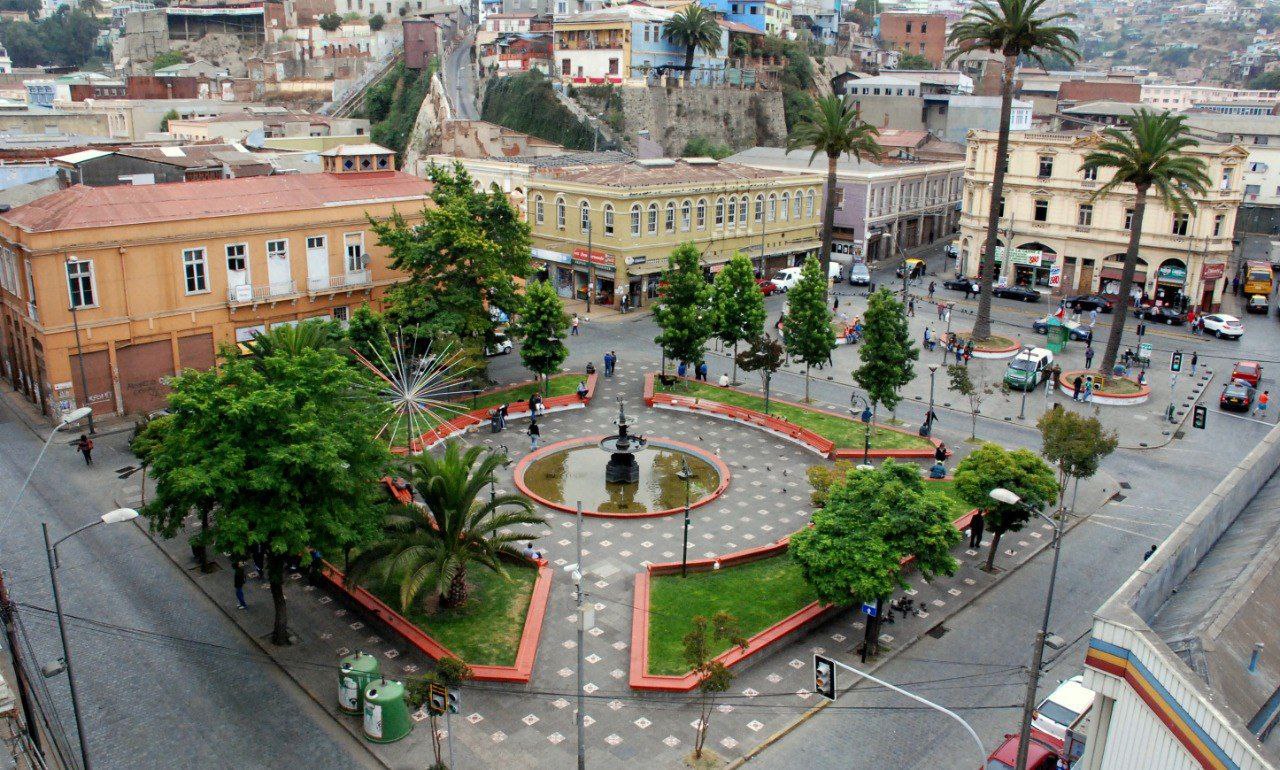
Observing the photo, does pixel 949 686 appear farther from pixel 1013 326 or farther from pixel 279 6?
pixel 279 6

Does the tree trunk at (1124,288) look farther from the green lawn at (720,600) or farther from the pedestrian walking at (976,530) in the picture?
the green lawn at (720,600)

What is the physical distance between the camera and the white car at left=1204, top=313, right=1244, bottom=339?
169ft

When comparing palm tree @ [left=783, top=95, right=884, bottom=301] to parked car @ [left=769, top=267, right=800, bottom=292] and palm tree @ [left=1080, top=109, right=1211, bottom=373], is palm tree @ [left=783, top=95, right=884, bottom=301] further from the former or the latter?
palm tree @ [left=1080, top=109, right=1211, bottom=373]

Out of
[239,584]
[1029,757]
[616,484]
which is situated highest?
[239,584]

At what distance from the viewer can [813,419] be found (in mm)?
38812

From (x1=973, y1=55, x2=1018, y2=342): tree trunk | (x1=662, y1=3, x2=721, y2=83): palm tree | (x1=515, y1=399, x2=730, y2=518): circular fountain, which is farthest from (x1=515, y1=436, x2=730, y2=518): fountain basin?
(x1=662, y1=3, x2=721, y2=83): palm tree

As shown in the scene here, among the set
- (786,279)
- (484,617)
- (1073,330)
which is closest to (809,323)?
(1073,330)

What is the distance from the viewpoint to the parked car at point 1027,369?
42.7 meters

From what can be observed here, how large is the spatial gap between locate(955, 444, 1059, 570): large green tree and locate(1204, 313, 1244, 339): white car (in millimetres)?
32275

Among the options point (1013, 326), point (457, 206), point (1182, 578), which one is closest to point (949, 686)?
point (1182, 578)

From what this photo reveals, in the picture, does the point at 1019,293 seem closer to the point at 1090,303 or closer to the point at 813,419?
the point at 1090,303

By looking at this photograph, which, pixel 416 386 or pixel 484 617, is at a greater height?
pixel 416 386

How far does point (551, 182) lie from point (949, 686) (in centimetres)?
4364

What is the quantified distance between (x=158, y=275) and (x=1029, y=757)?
112 feet
